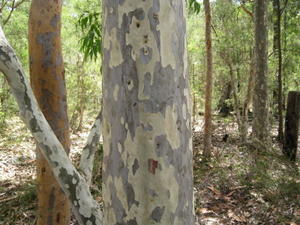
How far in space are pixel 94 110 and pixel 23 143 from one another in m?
4.08

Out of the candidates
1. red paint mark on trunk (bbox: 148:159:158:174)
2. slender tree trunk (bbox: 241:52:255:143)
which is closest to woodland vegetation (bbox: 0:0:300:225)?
red paint mark on trunk (bbox: 148:159:158:174)

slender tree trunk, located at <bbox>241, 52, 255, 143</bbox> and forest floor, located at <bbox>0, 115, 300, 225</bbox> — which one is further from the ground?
slender tree trunk, located at <bbox>241, 52, 255, 143</bbox>

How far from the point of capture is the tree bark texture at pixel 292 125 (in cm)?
595

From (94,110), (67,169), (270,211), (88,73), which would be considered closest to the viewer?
(67,169)

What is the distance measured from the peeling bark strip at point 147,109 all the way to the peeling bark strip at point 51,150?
0.44 metres

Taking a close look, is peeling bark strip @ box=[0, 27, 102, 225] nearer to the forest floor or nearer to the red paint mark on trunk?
the red paint mark on trunk

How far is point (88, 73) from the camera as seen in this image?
10.8 metres

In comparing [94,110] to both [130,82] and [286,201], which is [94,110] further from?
[130,82]

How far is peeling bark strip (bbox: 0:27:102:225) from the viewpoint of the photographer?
159 cm

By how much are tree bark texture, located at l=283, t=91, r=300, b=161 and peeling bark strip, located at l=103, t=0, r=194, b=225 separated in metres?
5.40

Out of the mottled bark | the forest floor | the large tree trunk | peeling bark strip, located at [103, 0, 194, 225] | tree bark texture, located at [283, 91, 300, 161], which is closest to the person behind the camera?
peeling bark strip, located at [103, 0, 194, 225]

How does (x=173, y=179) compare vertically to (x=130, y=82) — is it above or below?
below

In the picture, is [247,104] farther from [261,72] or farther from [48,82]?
[48,82]

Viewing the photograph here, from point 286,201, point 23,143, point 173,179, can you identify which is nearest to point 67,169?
point 173,179
